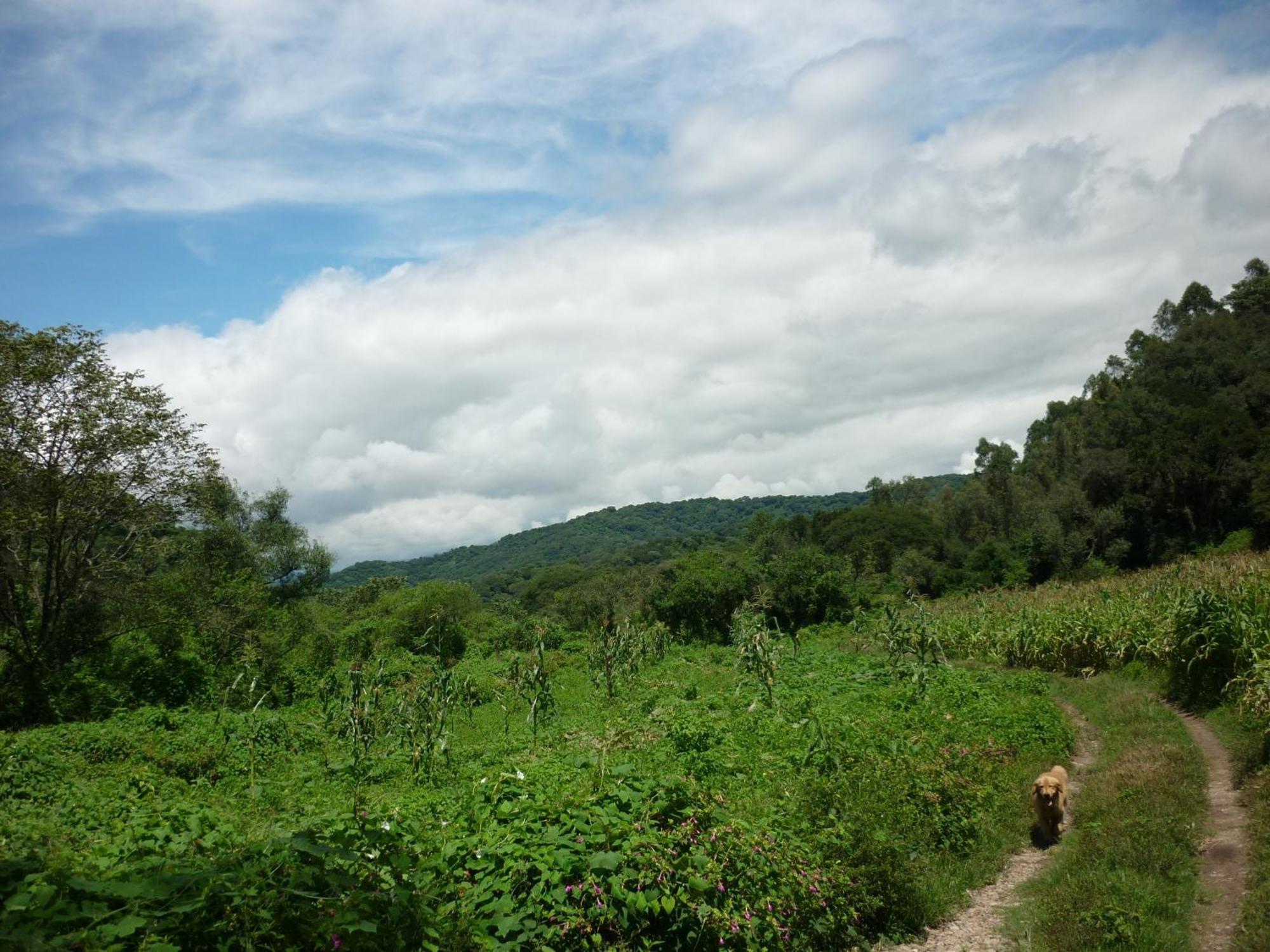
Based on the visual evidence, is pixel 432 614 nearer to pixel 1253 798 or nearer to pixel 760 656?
pixel 760 656

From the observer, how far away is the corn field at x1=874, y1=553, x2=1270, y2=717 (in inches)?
436

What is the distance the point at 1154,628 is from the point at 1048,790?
936 centimetres

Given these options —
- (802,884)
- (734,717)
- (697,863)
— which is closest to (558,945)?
(697,863)

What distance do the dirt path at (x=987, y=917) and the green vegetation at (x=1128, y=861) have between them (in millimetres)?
169

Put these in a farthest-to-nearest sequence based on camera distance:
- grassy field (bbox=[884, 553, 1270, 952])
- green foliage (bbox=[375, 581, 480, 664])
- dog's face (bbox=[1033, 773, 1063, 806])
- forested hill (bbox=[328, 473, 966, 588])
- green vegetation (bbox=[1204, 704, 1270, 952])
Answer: forested hill (bbox=[328, 473, 966, 588]) < green foliage (bbox=[375, 581, 480, 664]) < dog's face (bbox=[1033, 773, 1063, 806]) < grassy field (bbox=[884, 553, 1270, 952]) < green vegetation (bbox=[1204, 704, 1270, 952])

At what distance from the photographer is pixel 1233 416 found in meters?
42.9

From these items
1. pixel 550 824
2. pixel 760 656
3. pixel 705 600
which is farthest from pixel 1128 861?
pixel 705 600

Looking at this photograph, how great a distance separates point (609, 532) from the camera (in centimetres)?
17700

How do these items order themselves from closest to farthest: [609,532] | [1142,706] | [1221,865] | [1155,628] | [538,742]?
[1221,865] → [1142,706] → [538,742] → [1155,628] → [609,532]

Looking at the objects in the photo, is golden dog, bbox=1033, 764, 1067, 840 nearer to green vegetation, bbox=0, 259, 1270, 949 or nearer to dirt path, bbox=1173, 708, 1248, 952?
green vegetation, bbox=0, 259, 1270, 949

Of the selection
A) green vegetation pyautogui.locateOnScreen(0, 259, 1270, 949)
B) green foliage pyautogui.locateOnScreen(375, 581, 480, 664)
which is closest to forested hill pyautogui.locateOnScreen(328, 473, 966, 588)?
green foliage pyautogui.locateOnScreen(375, 581, 480, 664)

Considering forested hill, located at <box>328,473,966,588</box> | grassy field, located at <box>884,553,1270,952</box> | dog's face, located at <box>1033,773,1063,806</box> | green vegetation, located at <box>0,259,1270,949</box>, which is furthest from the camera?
forested hill, located at <box>328,473,966,588</box>

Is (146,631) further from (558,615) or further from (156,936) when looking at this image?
(558,615)

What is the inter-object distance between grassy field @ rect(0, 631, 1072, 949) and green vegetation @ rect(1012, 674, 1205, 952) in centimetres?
67
